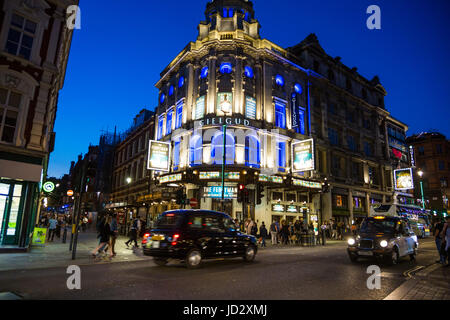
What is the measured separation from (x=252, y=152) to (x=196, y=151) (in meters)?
5.08

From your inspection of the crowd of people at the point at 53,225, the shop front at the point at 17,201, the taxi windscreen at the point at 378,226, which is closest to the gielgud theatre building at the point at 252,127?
the crowd of people at the point at 53,225

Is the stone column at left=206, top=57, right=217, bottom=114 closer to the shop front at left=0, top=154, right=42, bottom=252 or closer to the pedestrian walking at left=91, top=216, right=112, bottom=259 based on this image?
the shop front at left=0, top=154, right=42, bottom=252

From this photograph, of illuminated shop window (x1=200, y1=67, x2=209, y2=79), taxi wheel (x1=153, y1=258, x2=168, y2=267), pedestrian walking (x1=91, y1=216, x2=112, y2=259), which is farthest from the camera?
illuminated shop window (x1=200, y1=67, x2=209, y2=79)

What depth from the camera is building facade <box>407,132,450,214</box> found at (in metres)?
58.5

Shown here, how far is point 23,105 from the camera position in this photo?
47.3 ft

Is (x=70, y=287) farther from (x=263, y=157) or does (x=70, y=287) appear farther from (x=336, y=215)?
(x=336, y=215)

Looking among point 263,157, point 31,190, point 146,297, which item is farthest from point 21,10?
point 263,157

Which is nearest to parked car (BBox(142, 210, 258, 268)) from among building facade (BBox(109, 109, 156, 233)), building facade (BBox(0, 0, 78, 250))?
building facade (BBox(0, 0, 78, 250))

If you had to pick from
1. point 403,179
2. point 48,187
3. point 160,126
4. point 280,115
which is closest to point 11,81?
point 48,187

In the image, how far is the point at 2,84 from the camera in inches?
548

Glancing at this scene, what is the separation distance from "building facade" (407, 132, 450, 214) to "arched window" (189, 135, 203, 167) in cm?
5139

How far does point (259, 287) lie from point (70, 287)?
430cm
